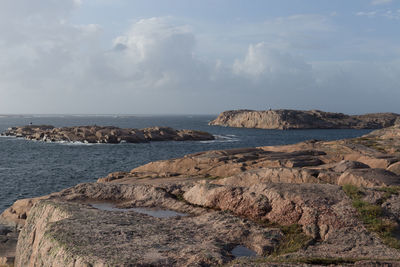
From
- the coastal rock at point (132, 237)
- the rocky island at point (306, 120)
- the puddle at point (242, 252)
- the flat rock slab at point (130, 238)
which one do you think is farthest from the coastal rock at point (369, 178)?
the rocky island at point (306, 120)

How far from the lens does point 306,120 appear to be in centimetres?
17600

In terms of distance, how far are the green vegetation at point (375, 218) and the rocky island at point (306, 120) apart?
515 ft

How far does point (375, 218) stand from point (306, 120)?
565 ft

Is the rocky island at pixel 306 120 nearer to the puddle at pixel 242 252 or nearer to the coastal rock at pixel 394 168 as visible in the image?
the coastal rock at pixel 394 168

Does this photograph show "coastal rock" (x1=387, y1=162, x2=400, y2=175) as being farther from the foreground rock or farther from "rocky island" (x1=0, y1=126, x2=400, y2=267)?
the foreground rock

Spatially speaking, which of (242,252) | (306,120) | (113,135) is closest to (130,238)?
(242,252)

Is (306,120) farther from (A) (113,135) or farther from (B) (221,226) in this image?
(B) (221,226)

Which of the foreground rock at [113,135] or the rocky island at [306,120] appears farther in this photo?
the rocky island at [306,120]

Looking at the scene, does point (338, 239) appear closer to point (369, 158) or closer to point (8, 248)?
point (8, 248)

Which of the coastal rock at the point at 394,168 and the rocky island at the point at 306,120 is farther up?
the rocky island at the point at 306,120

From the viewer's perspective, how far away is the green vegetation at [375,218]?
33.2 ft

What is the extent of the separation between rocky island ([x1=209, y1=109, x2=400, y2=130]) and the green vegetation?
157043 mm

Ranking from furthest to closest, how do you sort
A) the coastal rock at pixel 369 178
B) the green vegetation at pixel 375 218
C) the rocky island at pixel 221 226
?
the coastal rock at pixel 369 178 → the green vegetation at pixel 375 218 → the rocky island at pixel 221 226

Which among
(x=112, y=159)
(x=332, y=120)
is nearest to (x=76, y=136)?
(x=112, y=159)
